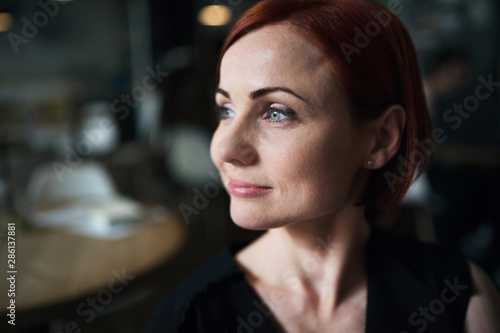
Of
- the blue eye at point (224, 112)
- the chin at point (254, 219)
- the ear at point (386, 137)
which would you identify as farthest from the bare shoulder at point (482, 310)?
the blue eye at point (224, 112)

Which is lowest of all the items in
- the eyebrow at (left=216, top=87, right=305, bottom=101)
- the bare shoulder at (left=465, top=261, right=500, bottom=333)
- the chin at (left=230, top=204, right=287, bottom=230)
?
the bare shoulder at (left=465, top=261, right=500, bottom=333)

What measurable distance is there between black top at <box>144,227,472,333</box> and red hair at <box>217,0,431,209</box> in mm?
155

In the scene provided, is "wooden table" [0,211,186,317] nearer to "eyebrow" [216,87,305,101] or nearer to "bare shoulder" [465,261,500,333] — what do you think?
"eyebrow" [216,87,305,101]

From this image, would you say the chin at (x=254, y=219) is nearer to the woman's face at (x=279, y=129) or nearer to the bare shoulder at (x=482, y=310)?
the woman's face at (x=279, y=129)

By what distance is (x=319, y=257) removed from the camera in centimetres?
76

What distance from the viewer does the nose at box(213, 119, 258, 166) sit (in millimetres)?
625

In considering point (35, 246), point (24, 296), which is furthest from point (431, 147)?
point (35, 246)

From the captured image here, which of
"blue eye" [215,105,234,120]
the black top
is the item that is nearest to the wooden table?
the black top

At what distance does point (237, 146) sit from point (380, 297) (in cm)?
38

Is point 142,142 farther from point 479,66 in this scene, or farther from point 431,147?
point 431,147

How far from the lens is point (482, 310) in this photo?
74 cm

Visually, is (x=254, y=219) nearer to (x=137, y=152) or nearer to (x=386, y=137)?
(x=386, y=137)

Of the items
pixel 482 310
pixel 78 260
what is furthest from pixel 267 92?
pixel 78 260

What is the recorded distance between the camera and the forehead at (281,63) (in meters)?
0.62
